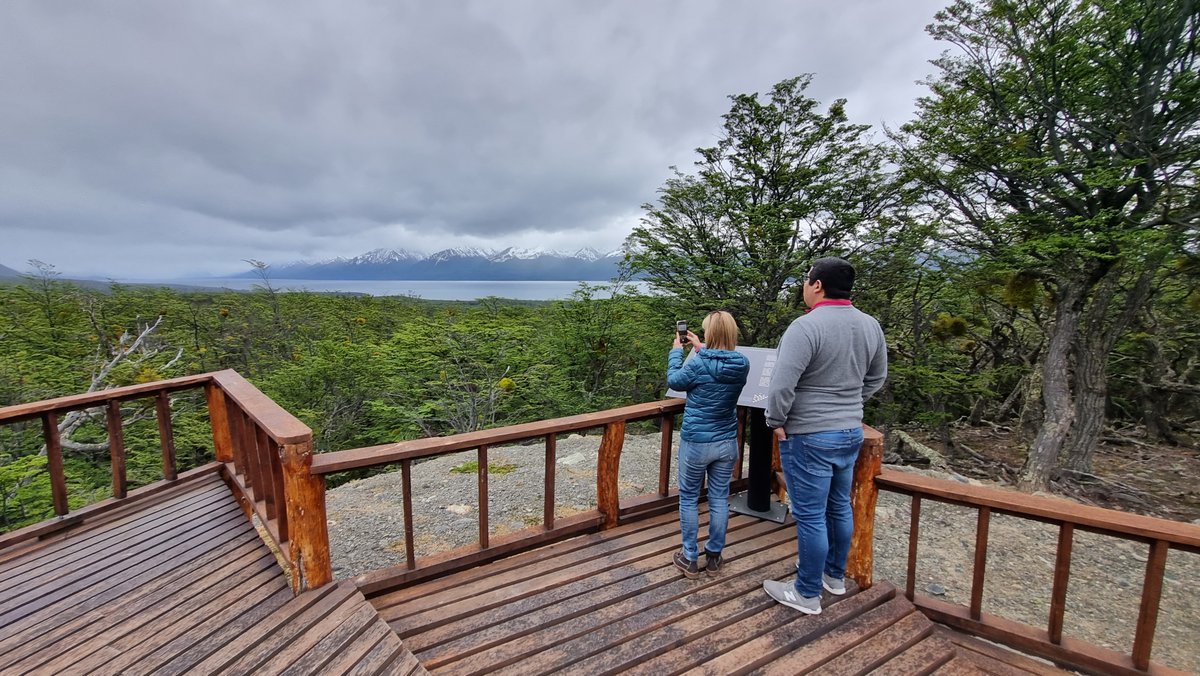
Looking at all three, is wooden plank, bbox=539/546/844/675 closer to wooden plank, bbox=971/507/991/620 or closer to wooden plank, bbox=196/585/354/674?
wooden plank, bbox=971/507/991/620

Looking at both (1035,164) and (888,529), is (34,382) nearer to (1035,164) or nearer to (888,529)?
(888,529)

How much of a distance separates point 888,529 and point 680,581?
3623mm

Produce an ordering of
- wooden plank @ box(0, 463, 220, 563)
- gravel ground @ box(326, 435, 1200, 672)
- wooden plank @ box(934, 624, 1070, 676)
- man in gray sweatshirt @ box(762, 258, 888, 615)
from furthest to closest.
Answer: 1. gravel ground @ box(326, 435, 1200, 672)
2. wooden plank @ box(0, 463, 220, 563)
3. man in gray sweatshirt @ box(762, 258, 888, 615)
4. wooden plank @ box(934, 624, 1070, 676)

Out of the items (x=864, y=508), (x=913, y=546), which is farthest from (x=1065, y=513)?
(x=864, y=508)

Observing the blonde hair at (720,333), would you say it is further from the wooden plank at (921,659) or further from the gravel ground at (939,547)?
the wooden plank at (921,659)

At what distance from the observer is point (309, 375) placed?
36.2ft

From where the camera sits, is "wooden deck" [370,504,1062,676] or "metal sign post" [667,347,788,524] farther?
"metal sign post" [667,347,788,524]

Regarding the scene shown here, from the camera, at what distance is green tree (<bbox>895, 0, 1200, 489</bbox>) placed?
5.12 m

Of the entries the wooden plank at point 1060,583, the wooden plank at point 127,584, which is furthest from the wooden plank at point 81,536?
the wooden plank at point 1060,583

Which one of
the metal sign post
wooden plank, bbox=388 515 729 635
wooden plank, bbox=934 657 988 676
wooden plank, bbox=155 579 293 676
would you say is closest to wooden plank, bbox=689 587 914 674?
wooden plank, bbox=934 657 988 676

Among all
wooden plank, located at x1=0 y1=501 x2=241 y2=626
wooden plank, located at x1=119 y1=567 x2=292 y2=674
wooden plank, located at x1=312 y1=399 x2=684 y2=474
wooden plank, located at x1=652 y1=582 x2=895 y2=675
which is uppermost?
wooden plank, located at x1=312 y1=399 x2=684 y2=474

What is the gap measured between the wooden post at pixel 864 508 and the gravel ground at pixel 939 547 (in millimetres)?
642

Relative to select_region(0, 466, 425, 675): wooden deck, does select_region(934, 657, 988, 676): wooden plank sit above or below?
below

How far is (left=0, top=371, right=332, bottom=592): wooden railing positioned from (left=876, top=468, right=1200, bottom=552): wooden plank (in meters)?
2.81
